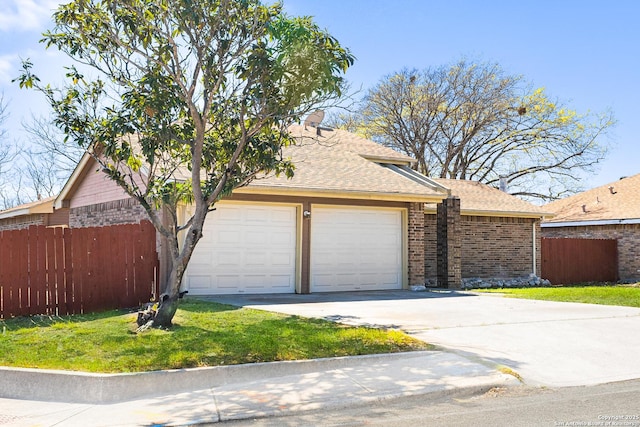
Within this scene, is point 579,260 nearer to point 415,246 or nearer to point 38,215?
point 415,246

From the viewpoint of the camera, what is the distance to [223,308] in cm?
1145

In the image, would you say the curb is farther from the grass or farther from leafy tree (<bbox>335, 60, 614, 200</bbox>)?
leafy tree (<bbox>335, 60, 614, 200</bbox>)

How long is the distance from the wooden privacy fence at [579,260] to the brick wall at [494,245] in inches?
Result: 45.0

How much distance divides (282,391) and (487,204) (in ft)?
52.4

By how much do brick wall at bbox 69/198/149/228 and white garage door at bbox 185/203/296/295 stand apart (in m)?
1.85

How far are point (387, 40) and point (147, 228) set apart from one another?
1069cm

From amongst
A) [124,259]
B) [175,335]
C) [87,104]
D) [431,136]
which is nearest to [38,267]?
[124,259]

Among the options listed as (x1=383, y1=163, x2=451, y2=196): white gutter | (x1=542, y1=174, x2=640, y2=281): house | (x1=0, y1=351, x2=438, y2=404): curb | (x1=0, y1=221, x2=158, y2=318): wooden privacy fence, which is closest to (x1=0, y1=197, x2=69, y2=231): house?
(x1=0, y1=221, x2=158, y2=318): wooden privacy fence

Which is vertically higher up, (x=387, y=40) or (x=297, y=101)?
(x=387, y=40)

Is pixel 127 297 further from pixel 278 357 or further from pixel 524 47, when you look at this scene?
pixel 524 47

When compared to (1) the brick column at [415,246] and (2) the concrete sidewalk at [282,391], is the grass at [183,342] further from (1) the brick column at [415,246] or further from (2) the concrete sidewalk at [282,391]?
(1) the brick column at [415,246]

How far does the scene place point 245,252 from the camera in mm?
14672

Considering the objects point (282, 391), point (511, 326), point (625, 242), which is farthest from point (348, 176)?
point (625, 242)

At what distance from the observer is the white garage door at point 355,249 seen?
15633 mm
